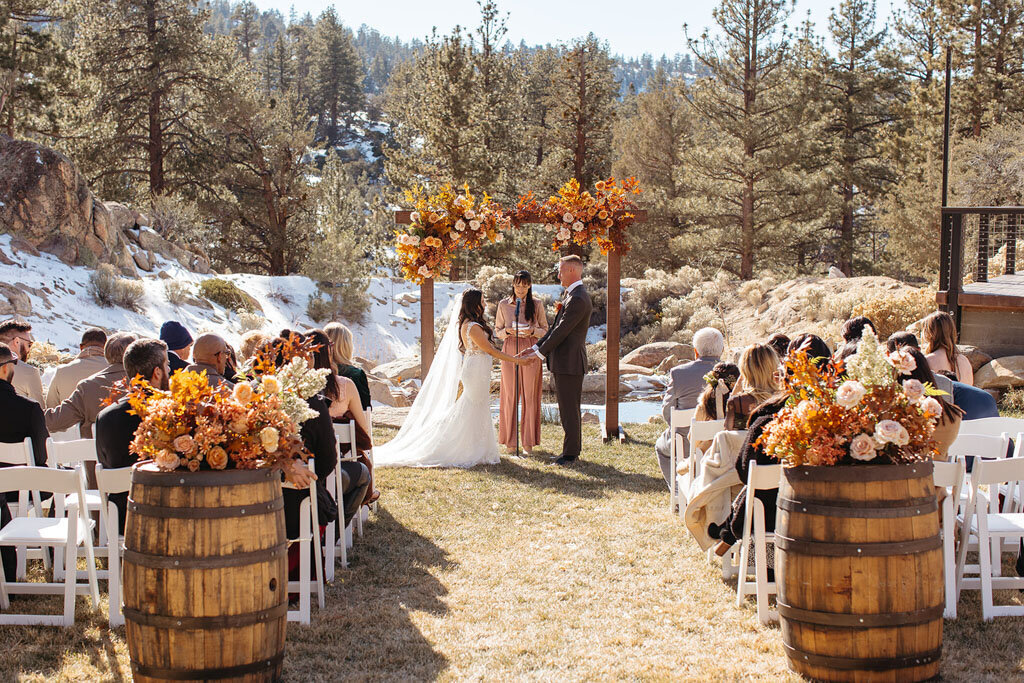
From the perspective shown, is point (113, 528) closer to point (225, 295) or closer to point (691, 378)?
point (691, 378)

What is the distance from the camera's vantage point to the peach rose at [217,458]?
10.7 feet

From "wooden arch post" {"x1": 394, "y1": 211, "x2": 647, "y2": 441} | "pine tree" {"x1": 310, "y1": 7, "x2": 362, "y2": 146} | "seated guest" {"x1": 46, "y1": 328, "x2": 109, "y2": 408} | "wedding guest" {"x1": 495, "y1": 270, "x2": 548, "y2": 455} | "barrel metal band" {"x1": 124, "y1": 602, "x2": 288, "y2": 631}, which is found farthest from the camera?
"pine tree" {"x1": 310, "y1": 7, "x2": 362, "y2": 146}

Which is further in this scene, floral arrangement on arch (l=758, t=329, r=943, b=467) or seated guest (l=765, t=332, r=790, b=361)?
seated guest (l=765, t=332, r=790, b=361)

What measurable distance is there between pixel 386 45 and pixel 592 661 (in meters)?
161

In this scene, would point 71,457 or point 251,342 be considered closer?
point 71,457

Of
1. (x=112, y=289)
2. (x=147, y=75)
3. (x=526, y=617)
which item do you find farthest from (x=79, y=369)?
(x=147, y=75)

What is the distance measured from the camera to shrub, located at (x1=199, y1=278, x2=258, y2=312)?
20.1 meters

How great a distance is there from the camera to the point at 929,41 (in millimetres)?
26484

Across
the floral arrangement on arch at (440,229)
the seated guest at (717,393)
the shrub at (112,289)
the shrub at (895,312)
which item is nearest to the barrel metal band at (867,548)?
the seated guest at (717,393)

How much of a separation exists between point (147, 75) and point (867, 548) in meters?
24.9

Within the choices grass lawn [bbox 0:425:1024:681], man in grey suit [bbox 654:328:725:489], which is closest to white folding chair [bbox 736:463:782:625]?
grass lawn [bbox 0:425:1024:681]

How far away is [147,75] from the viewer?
24.1m

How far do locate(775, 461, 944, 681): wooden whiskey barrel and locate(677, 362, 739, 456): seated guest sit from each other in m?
2.31

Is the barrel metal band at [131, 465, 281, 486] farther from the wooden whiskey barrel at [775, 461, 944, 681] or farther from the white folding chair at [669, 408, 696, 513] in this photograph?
the white folding chair at [669, 408, 696, 513]
